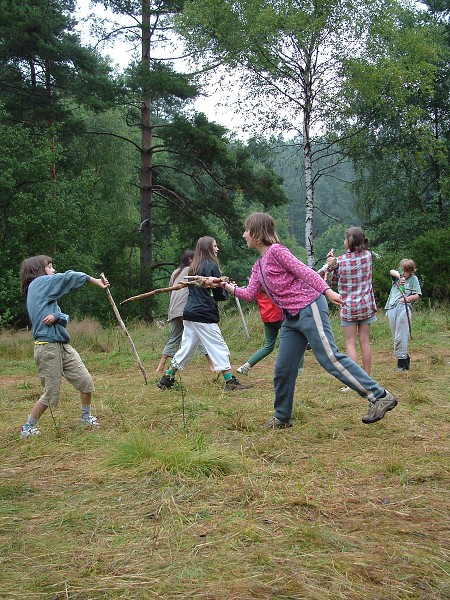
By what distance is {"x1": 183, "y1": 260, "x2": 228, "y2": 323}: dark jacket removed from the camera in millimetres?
7688

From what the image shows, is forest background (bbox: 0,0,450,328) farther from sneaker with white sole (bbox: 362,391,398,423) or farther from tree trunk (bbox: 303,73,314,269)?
sneaker with white sole (bbox: 362,391,398,423)

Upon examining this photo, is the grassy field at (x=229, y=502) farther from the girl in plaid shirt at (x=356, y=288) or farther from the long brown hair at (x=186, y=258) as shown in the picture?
the long brown hair at (x=186, y=258)

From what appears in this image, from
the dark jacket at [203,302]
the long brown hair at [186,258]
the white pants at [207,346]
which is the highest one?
the long brown hair at [186,258]

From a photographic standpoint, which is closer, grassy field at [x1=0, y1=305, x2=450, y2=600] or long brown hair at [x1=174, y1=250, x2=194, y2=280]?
grassy field at [x1=0, y1=305, x2=450, y2=600]

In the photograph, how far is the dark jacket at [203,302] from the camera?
25.2 feet

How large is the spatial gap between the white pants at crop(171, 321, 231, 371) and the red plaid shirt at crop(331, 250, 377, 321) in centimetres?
148

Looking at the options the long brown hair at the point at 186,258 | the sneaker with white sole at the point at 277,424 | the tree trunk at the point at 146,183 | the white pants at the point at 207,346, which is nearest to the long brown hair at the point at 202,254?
the white pants at the point at 207,346

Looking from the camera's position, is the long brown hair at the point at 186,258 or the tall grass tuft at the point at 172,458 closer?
the tall grass tuft at the point at 172,458

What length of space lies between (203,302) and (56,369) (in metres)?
2.46

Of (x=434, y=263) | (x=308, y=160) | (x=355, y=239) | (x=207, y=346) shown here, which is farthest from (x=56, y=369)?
(x=434, y=263)

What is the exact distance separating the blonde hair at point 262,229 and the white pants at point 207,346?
93.7 inches

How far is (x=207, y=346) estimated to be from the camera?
7.81 metres

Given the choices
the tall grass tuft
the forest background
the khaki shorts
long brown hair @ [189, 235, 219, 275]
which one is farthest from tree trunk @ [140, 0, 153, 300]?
the tall grass tuft

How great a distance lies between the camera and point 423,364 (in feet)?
31.1
